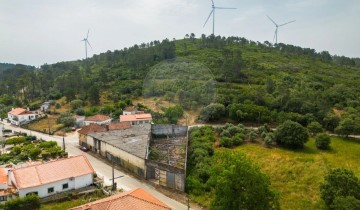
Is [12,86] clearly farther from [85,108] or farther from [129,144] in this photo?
[129,144]

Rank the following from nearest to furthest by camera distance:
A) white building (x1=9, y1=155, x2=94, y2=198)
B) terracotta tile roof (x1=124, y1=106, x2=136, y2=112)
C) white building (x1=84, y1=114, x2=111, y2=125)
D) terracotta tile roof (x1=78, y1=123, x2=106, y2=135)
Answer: white building (x1=9, y1=155, x2=94, y2=198) < terracotta tile roof (x1=78, y1=123, x2=106, y2=135) < white building (x1=84, y1=114, x2=111, y2=125) < terracotta tile roof (x1=124, y1=106, x2=136, y2=112)

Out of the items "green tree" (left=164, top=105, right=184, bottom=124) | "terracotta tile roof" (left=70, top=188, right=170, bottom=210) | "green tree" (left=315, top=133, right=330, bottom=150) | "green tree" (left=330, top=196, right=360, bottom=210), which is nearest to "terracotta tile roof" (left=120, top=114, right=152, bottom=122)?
"green tree" (left=164, top=105, right=184, bottom=124)

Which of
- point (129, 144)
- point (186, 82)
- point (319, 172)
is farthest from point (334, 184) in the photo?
point (186, 82)

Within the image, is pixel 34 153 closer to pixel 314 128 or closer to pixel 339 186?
pixel 339 186

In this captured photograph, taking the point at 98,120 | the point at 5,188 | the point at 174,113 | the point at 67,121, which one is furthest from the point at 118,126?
the point at 5,188

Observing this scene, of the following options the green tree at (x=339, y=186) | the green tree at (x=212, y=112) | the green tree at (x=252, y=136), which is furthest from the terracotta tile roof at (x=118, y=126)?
the green tree at (x=339, y=186)

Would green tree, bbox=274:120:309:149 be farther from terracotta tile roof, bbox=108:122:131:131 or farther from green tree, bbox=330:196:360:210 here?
terracotta tile roof, bbox=108:122:131:131
